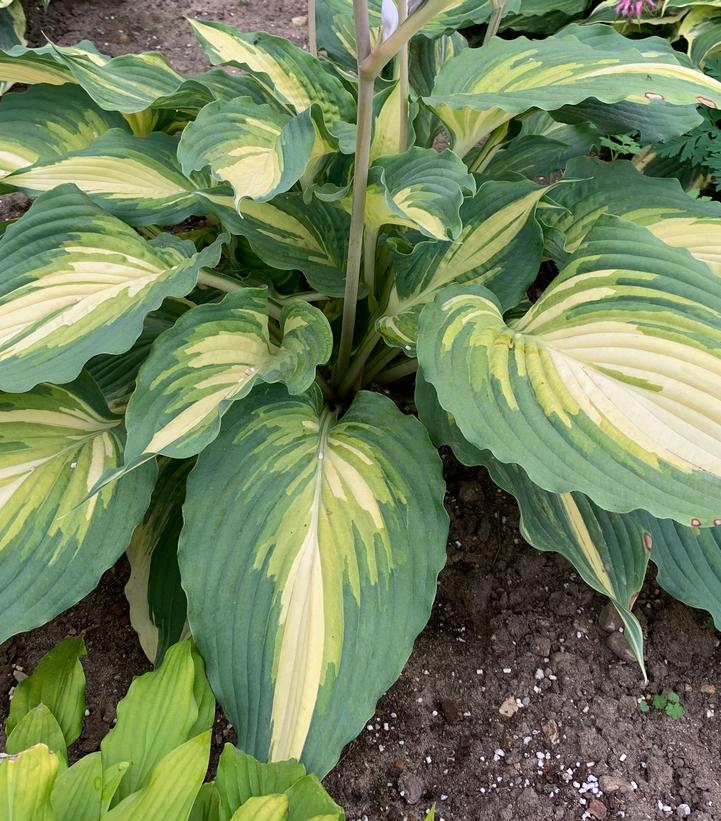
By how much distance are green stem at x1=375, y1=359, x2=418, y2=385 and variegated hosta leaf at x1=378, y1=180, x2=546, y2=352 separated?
7.7 inches

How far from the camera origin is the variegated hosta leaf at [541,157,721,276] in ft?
4.17

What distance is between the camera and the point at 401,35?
80 centimetres

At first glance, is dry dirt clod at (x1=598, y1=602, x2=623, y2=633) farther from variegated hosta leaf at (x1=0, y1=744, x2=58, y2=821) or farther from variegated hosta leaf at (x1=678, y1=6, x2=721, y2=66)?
variegated hosta leaf at (x1=678, y1=6, x2=721, y2=66)

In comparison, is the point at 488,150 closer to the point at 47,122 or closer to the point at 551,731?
the point at 47,122

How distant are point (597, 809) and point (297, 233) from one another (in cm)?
110

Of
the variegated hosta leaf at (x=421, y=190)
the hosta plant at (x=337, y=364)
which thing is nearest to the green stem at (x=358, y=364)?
the hosta plant at (x=337, y=364)

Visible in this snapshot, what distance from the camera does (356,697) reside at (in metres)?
0.93

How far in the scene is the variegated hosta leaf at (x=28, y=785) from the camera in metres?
0.77

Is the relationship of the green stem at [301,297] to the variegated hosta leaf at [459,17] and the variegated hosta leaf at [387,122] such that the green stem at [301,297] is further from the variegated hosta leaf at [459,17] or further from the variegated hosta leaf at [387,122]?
the variegated hosta leaf at [459,17]

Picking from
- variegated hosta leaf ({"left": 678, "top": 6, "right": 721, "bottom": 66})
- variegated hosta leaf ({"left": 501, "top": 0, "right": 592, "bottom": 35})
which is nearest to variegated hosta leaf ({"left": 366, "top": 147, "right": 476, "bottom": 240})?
variegated hosta leaf ({"left": 678, "top": 6, "right": 721, "bottom": 66})

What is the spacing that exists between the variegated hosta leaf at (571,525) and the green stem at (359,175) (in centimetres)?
22

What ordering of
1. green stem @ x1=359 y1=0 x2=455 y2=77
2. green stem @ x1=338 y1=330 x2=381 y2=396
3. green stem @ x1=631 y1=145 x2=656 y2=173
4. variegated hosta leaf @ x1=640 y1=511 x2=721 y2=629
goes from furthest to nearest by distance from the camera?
green stem @ x1=631 y1=145 x2=656 y2=173
green stem @ x1=338 y1=330 x2=381 y2=396
variegated hosta leaf @ x1=640 y1=511 x2=721 y2=629
green stem @ x1=359 y1=0 x2=455 y2=77

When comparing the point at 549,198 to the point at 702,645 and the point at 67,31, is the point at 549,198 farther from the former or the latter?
the point at 67,31

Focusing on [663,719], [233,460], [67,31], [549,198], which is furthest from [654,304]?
[67,31]
